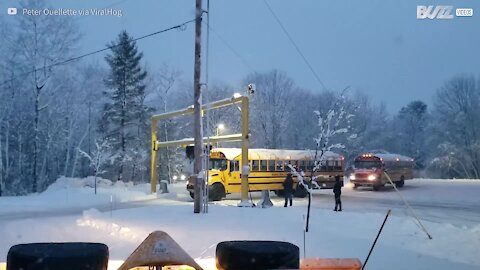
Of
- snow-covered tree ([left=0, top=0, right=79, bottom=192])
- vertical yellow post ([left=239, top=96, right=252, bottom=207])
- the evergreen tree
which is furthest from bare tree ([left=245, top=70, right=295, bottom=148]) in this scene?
vertical yellow post ([left=239, top=96, right=252, bottom=207])

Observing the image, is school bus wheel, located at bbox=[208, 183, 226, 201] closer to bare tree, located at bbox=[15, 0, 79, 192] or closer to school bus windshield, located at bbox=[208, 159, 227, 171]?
school bus windshield, located at bbox=[208, 159, 227, 171]

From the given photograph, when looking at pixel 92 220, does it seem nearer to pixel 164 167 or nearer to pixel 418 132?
pixel 164 167

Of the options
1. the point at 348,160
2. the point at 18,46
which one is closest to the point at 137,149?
the point at 18,46

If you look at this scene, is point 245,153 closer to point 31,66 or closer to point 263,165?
point 263,165

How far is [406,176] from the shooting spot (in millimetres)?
37094

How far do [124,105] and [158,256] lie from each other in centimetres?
4788

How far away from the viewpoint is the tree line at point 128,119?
3890 cm

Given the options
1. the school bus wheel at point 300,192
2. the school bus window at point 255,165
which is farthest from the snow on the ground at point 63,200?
the school bus wheel at point 300,192

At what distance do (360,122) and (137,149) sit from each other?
24.3m

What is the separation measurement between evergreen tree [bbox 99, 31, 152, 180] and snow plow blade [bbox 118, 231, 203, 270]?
46091 millimetres

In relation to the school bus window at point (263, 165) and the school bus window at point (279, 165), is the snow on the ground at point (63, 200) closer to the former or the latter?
the school bus window at point (263, 165)

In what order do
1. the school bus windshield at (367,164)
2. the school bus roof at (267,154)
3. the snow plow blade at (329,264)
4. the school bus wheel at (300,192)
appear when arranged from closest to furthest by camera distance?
1. the snow plow blade at (329,264)
2. the school bus roof at (267,154)
3. the school bus wheel at (300,192)
4. the school bus windshield at (367,164)

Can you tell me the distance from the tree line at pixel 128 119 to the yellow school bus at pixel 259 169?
524 inches

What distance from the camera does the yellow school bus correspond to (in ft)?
85.7
